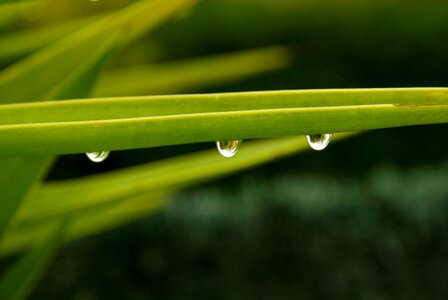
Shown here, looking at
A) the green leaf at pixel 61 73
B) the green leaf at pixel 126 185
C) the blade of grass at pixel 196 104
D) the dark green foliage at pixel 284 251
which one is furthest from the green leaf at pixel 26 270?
the dark green foliage at pixel 284 251

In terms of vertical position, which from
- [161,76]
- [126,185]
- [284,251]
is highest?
[284,251]

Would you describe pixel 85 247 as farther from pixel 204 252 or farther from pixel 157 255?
pixel 204 252

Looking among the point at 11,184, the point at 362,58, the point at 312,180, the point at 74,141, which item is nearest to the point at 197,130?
the point at 74,141

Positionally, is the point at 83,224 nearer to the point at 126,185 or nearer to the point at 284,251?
the point at 126,185

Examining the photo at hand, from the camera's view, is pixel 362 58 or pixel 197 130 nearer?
pixel 197 130

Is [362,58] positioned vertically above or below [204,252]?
above

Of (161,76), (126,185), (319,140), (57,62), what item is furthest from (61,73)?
(161,76)

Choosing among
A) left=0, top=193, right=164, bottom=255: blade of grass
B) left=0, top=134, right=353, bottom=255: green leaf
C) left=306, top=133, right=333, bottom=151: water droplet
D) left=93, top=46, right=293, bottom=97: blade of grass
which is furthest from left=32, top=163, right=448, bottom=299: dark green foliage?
left=306, top=133, right=333, bottom=151: water droplet

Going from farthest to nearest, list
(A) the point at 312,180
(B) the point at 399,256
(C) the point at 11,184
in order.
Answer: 1. (A) the point at 312,180
2. (B) the point at 399,256
3. (C) the point at 11,184
